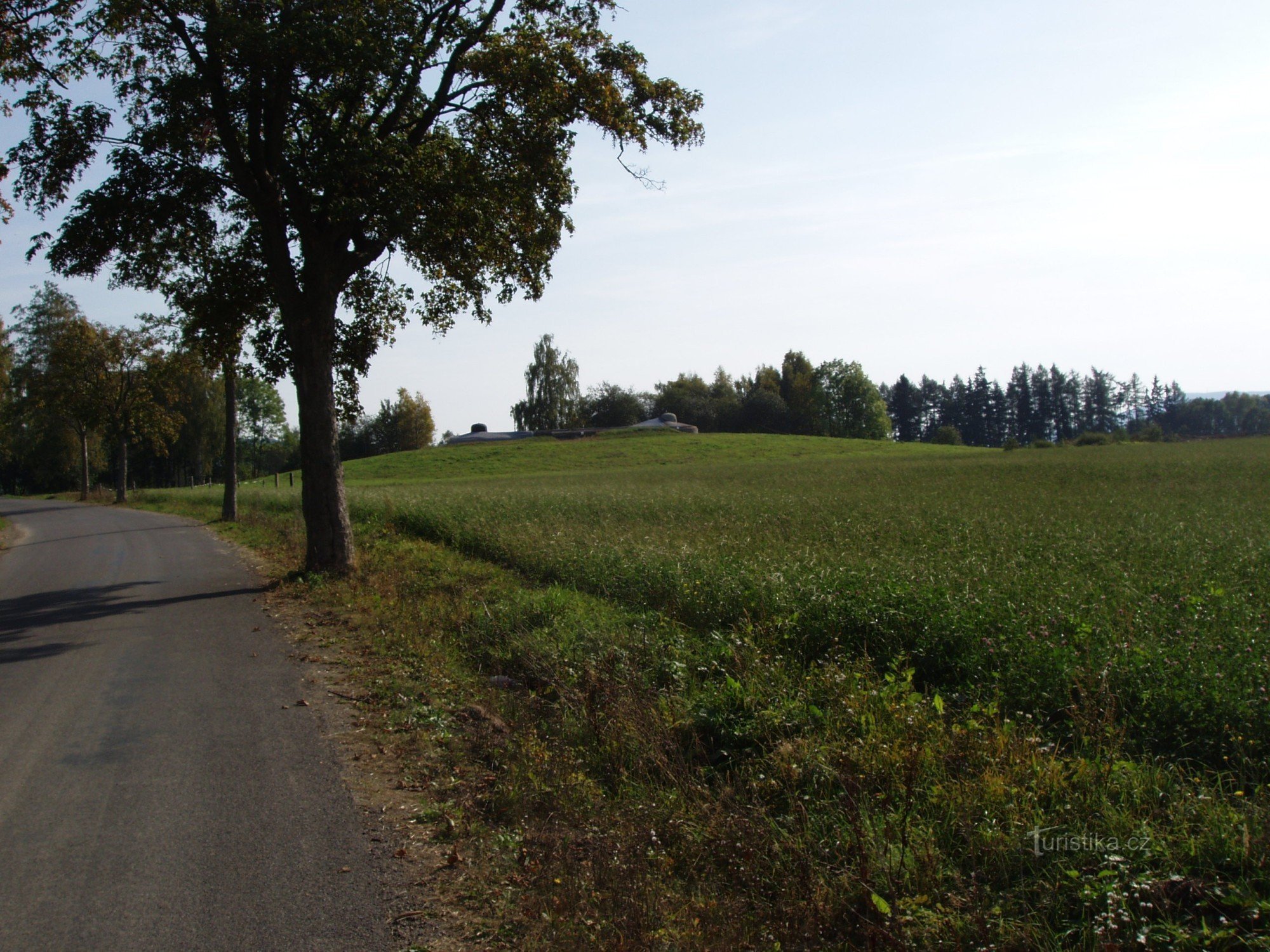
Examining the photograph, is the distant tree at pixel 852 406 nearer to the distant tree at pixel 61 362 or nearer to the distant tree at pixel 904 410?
the distant tree at pixel 904 410

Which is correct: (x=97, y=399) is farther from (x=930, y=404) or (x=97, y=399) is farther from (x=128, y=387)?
(x=930, y=404)

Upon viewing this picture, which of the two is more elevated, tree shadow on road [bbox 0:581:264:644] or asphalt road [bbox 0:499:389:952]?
tree shadow on road [bbox 0:581:264:644]

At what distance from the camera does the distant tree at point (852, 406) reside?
111 metres

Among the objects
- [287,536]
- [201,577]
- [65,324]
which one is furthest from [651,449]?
[201,577]

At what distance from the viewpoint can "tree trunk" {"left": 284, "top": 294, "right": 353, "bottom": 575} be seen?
13.9m

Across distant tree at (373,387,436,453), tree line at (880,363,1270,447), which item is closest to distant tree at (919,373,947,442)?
tree line at (880,363,1270,447)

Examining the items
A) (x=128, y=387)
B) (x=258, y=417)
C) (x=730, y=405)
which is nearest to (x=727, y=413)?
(x=730, y=405)

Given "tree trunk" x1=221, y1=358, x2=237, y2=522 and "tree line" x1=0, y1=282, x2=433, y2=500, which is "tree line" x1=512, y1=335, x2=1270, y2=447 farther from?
"tree trunk" x1=221, y1=358, x2=237, y2=522

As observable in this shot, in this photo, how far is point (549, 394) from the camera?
107062 millimetres

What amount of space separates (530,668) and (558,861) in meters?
3.98

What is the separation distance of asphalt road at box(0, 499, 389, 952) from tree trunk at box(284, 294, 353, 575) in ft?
10.2

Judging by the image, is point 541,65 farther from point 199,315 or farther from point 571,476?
point 571,476

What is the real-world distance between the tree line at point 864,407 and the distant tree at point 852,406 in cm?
12

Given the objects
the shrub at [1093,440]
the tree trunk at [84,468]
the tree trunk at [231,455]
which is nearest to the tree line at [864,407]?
the shrub at [1093,440]
